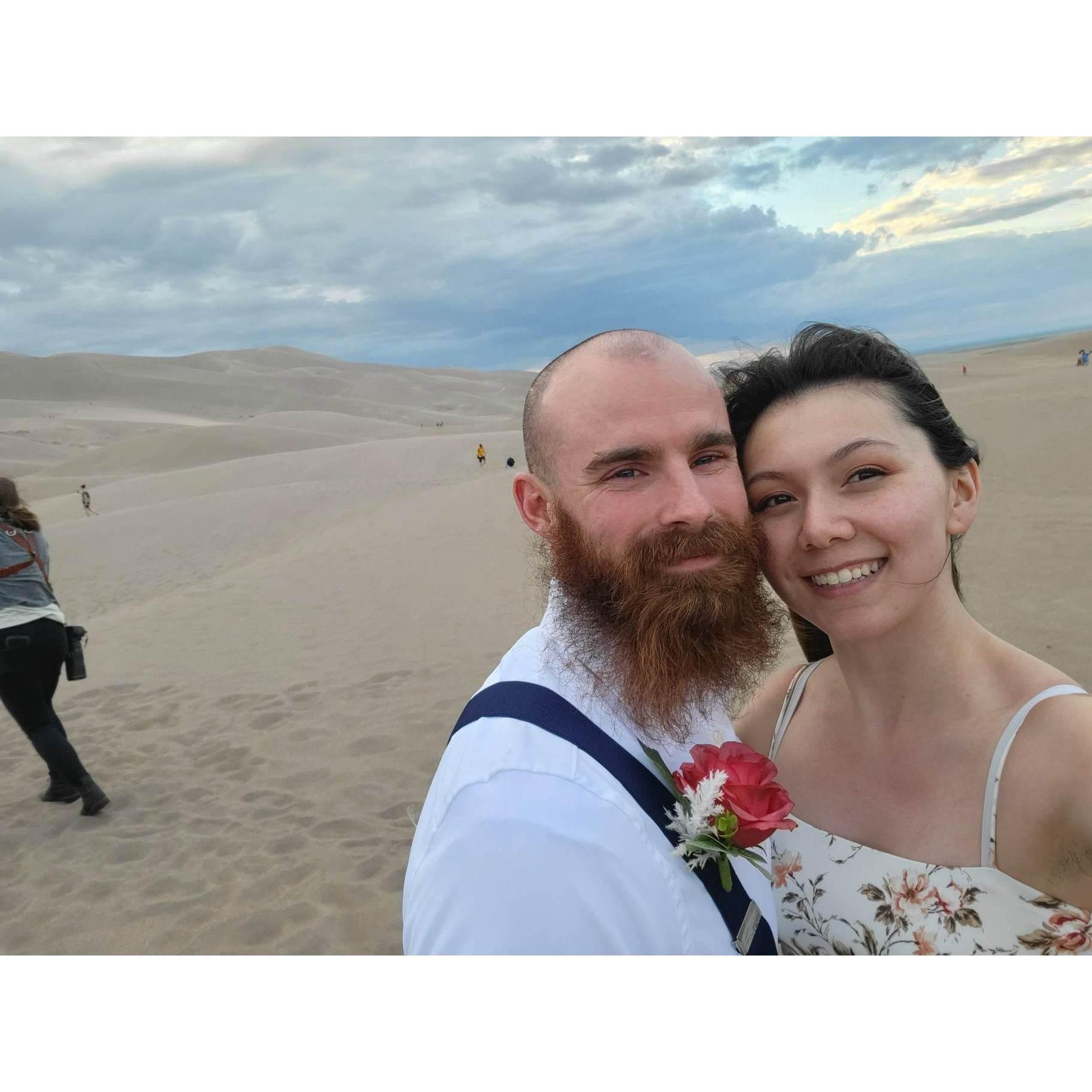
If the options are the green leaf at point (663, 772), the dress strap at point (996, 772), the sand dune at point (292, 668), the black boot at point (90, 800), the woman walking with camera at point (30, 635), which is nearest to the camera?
the green leaf at point (663, 772)

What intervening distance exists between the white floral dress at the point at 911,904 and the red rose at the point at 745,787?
0.53m

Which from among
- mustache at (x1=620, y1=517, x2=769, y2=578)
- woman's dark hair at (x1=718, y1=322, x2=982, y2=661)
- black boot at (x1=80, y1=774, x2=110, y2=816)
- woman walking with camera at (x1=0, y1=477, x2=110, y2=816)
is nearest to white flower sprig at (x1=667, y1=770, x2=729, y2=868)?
mustache at (x1=620, y1=517, x2=769, y2=578)

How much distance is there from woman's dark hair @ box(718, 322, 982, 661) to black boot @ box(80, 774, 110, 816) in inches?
205

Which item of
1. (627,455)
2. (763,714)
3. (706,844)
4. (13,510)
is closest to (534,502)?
(627,455)

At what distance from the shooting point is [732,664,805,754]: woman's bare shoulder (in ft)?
9.00

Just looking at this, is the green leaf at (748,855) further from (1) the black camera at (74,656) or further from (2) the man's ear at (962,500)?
(1) the black camera at (74,656)

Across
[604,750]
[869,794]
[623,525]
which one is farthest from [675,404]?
[869,794]

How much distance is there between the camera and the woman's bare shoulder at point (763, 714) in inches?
108

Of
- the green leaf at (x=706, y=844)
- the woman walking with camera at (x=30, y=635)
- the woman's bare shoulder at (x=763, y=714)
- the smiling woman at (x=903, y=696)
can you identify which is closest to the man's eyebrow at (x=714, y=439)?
the smiling woman at (x=903, y=696)

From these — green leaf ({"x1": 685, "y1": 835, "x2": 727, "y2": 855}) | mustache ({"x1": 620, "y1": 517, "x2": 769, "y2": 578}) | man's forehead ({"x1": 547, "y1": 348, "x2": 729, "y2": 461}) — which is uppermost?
man's forehead ({"x1": 547, "y1": 348, "x2": 729, "y2": 461})

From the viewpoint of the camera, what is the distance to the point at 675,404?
187 centimetres

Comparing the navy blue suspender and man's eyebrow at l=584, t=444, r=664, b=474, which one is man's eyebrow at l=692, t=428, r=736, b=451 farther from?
the navy blue suspender

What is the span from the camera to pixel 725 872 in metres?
1.66

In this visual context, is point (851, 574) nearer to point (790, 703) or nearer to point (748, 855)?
point (748, 855)
